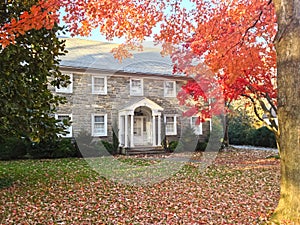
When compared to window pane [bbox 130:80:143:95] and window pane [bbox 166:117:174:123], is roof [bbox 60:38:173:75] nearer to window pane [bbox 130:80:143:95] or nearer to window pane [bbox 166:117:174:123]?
window pane [bbox 130:80:143:95]

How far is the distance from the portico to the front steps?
0.87 feet

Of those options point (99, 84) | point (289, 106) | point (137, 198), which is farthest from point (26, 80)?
point (99, 84)

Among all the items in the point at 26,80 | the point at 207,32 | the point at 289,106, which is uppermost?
the point at 207,32

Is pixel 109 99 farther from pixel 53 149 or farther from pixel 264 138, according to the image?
pixel 264 138

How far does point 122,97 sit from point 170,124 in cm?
379

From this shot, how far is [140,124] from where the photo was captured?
18.2 meters

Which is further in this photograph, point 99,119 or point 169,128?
point 169,128

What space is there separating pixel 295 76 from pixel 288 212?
70.9 inches

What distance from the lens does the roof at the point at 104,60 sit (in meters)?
16.0

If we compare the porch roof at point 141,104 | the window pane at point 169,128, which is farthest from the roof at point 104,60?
the window pane at point 169,128

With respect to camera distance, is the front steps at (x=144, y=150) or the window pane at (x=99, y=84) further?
the window pane at (x=99, y=84)

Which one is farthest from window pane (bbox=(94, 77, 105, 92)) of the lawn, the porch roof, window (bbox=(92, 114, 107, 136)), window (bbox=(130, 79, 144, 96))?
the lawn

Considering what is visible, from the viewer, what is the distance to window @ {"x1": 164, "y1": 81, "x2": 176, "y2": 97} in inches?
725

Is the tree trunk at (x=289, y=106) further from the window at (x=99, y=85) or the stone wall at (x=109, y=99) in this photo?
the window at (x=99, y=85)
